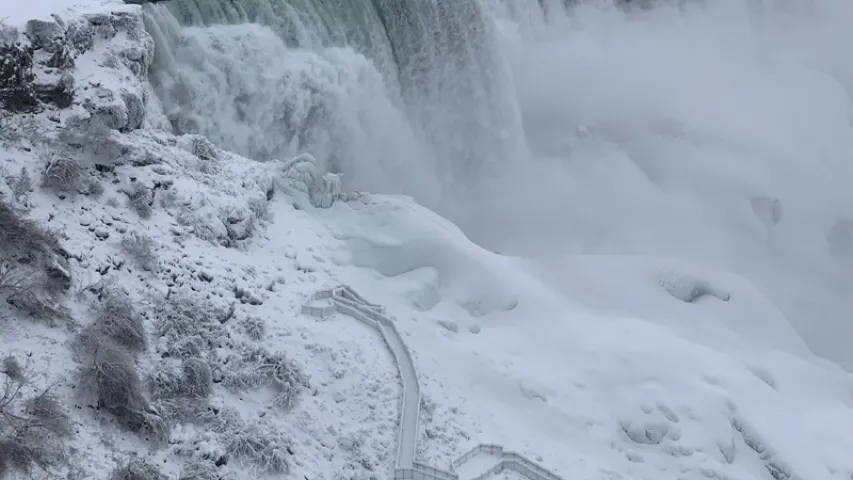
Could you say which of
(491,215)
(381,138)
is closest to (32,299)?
(381,138)

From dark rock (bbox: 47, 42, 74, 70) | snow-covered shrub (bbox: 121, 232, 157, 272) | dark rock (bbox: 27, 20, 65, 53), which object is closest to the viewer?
snow-covered shrub (bbox: 121, 232, 157, 272)

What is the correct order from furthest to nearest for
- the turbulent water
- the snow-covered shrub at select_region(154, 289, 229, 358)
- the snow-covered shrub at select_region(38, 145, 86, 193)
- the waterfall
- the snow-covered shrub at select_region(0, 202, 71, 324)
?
1. the turbulent water
2. the waterfall
3. the snow-covered shrub at select_region(38, 145, 86, 193)
4. the snow-covered shrub at select_region(154, 289, 229, 358)
5. the snow-covered shrub at select_region(0, 202, 71, 324)

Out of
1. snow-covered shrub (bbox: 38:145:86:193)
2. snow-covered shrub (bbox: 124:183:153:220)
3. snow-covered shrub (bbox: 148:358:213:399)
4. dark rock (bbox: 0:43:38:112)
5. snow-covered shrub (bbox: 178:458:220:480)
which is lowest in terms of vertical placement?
snow-covered shrub (bbox: 178:458:220:480)

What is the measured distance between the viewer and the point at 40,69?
15.3 m

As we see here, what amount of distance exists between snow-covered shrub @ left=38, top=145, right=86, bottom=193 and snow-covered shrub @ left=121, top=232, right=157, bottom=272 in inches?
49.6

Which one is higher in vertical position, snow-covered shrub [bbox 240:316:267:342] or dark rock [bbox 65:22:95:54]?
dark rock [bbox 65:22:95:54]

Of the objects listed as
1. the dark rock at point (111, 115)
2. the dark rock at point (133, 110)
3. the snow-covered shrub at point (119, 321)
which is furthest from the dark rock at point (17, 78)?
the snow-covered shrub at point (119, 321)

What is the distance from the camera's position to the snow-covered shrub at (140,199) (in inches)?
611

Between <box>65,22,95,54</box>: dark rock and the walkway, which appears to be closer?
the walkway

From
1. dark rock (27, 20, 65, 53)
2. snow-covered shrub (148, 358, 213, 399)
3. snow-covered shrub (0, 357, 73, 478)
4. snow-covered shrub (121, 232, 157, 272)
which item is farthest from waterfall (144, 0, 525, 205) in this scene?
snow-covered shrub (0, 357, 73, 478)

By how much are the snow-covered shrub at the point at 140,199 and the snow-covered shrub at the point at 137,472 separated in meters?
5.40

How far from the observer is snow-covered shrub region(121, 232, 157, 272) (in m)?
14.6

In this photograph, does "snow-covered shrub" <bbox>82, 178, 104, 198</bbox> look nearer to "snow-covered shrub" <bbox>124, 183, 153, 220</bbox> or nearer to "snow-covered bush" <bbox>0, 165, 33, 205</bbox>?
"snow-covered shrub" <bbox>124, 183, 153, 220</bbox>

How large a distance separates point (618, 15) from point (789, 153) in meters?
11.1
